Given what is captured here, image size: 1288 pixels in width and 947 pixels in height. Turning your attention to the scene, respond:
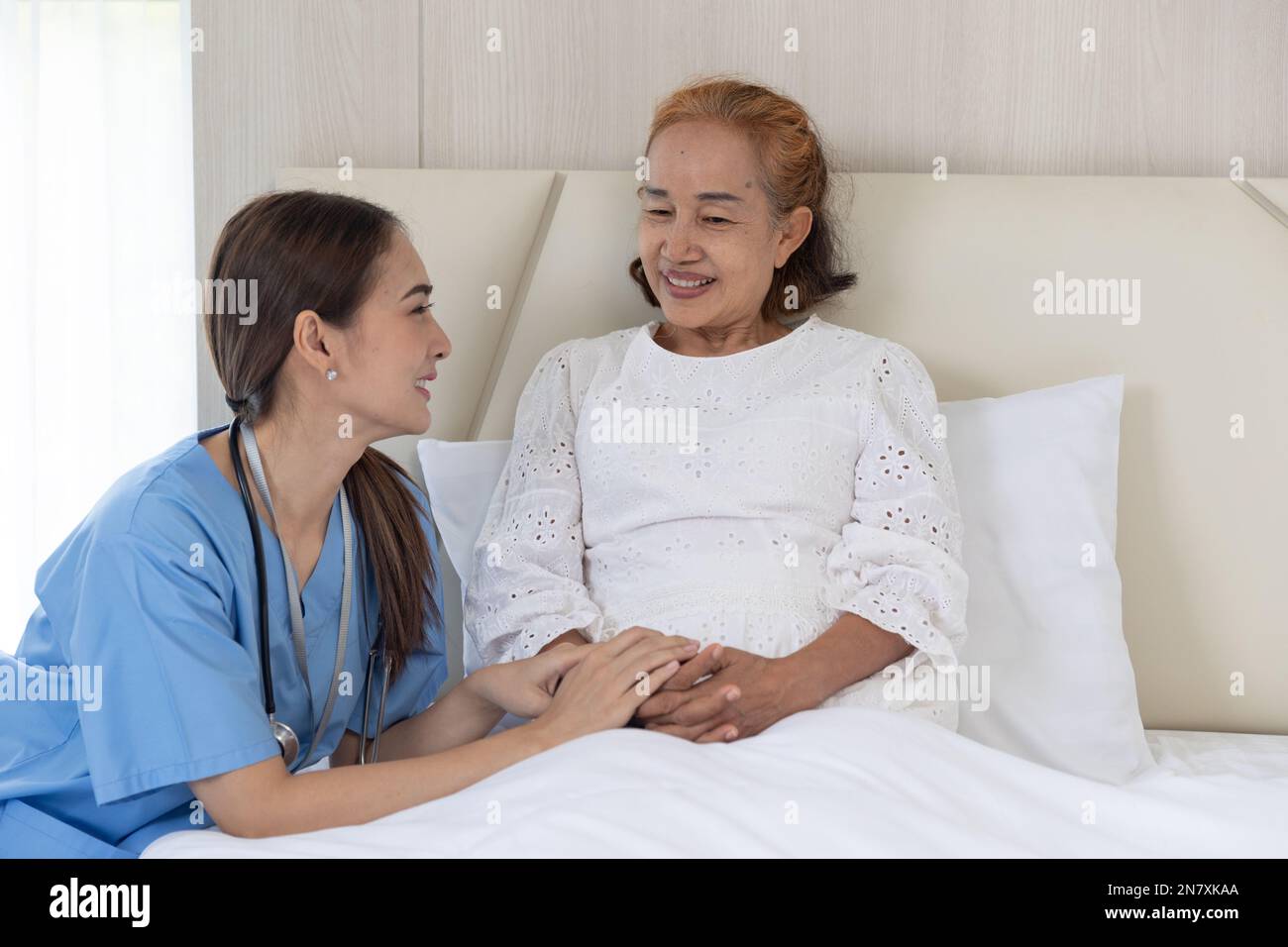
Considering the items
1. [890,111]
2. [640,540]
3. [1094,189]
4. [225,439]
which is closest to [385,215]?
[225,439]

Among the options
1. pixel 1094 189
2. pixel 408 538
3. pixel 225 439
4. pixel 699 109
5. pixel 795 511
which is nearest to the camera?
pixel 225 439

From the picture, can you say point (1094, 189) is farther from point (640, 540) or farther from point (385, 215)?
point (385, 215)

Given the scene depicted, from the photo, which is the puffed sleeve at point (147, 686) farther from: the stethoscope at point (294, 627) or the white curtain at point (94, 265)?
the white curtain at point (94, 265)

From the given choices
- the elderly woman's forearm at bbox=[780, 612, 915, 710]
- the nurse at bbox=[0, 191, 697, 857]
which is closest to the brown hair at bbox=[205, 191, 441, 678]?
the nurse at bbox=[0, 191, 697, 857]

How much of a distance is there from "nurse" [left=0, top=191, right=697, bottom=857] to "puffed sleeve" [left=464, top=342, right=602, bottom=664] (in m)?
0.08

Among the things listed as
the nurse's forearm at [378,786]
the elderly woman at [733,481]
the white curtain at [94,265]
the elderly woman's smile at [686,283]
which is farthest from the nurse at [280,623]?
the white curtain at [94,265]

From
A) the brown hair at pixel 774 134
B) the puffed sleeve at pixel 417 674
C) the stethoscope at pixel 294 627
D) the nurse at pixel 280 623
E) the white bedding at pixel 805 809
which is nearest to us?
the white bedding at pixel 805 809

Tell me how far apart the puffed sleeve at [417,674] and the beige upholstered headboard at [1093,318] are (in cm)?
37

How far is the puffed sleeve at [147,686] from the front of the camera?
1054mm

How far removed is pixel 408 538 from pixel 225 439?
24cm

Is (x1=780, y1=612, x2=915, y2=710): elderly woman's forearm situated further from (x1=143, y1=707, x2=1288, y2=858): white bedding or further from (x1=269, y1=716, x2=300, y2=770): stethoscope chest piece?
(x1=269, y1=716, x2=300, y2=770): stethoscope chest piece

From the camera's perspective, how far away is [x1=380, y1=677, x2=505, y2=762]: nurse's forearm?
4.55 ft

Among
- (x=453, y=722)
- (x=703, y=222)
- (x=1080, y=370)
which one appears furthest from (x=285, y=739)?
(x=1080, y=370)

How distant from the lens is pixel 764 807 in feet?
3.26
